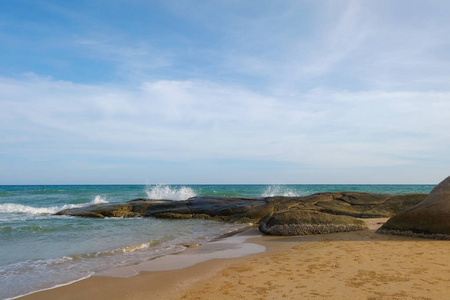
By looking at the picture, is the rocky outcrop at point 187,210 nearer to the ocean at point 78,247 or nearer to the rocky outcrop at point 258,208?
the rocky outcrop at point 258,208

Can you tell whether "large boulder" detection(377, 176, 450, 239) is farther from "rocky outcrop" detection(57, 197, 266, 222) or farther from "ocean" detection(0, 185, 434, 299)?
"rocky outcrop" detection(57, 197, 266, 222)

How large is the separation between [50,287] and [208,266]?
2.68m

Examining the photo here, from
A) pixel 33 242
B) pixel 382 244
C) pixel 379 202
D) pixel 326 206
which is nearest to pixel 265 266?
pixel 382 244

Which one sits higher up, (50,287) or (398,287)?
(398,287)

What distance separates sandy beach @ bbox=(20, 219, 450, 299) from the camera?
13.6 feet

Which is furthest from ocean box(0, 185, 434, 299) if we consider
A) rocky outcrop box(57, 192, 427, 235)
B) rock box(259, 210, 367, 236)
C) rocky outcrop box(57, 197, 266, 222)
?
rock box(259, 210, 367, 236)

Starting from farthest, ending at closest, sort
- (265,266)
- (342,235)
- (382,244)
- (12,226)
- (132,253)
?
(12,226) → (342,235) → (132,253) → (382,244) → (265,266)

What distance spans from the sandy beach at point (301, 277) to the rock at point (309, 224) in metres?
2.01

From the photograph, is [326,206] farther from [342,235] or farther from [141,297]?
[141,297]

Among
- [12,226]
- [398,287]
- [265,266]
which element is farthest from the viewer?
[12,226]

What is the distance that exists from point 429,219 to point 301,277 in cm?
488

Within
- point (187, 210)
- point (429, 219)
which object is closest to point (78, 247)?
point (187, 210)

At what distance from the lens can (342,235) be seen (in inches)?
335

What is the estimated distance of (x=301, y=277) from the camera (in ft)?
15.8
